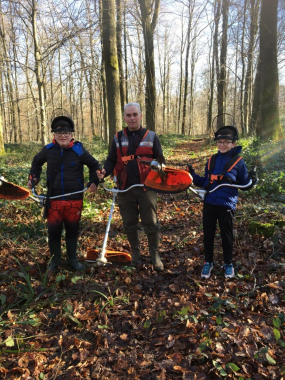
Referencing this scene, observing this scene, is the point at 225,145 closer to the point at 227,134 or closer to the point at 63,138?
the point at 227,134

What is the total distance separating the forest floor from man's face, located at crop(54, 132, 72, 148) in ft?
6.38

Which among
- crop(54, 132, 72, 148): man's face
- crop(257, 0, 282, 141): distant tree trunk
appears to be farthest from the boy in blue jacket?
crop(257, 0, 282, 141): distant tree trunk

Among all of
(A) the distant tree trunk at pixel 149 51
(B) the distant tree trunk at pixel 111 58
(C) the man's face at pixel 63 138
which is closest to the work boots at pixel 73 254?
(C) the man's face at pixel 63 138

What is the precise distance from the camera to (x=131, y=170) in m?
3.93

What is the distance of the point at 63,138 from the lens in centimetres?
387

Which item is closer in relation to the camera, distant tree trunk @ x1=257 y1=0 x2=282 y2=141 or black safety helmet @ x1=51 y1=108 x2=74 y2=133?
black safety helmet @ x1=51 y1=108 x2=74 y2=133

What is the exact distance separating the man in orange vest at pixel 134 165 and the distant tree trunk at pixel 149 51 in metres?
11.3

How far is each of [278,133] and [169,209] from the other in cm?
718

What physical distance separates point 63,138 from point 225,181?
2.46 metres

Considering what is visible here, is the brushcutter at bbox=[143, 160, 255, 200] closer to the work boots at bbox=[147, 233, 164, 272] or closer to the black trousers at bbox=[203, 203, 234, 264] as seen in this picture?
the black trousers at bbox=[203, 203, 234, 264]

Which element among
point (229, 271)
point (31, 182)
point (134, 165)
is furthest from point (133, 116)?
point (229, 271)

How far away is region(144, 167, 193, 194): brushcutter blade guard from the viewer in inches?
143

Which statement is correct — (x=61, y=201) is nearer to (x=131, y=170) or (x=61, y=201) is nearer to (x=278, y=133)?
(x=131, y=170)

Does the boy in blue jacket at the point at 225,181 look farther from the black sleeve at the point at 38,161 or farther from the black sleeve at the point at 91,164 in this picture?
the black sleeve at the point at 38,161
